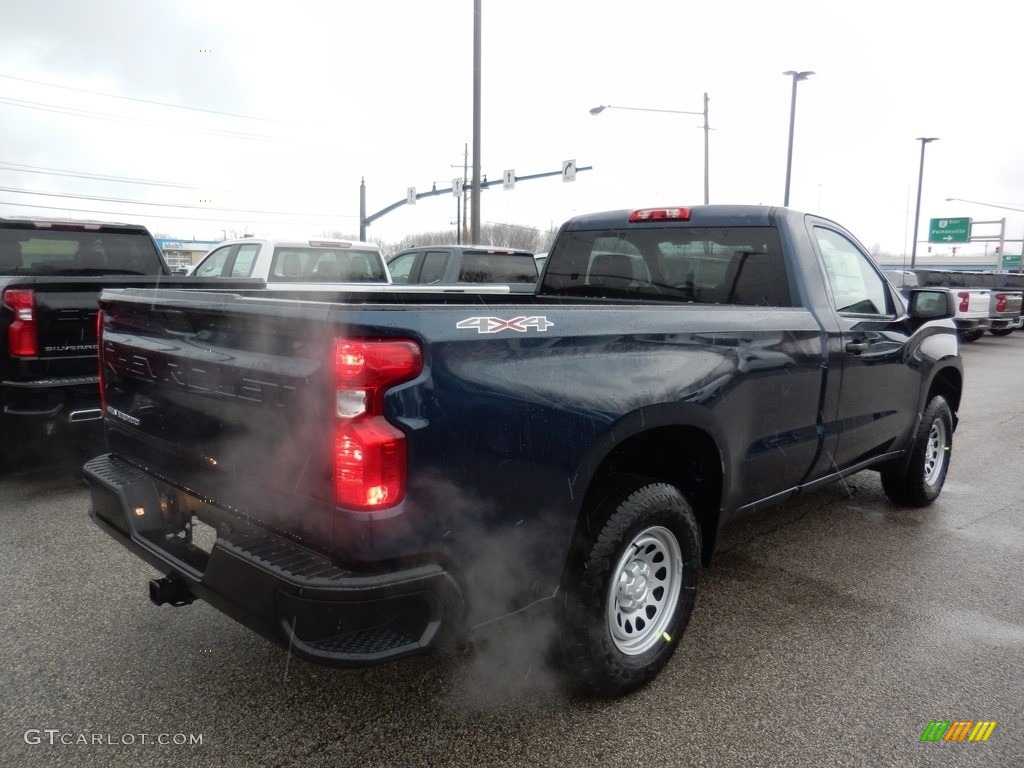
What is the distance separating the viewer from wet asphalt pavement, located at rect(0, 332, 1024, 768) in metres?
2.55

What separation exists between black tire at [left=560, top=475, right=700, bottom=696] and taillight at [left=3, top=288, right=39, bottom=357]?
3.98 metres

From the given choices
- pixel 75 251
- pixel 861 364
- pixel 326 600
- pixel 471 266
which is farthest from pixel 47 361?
pixel 471 266

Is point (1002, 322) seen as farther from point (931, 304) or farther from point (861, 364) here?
point (861, 364)

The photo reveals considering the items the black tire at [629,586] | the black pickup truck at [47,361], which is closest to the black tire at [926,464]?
the black tire at [629,586]

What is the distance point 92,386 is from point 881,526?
5.19 m

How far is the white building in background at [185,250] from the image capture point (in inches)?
2746

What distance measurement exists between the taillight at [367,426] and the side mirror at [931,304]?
3.75 m

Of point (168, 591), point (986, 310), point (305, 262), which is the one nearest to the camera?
point (168, 591)

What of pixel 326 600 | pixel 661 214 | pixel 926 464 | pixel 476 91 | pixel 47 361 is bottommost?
pixel 926 464

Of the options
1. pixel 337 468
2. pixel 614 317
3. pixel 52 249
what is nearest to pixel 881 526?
pixel 614 317

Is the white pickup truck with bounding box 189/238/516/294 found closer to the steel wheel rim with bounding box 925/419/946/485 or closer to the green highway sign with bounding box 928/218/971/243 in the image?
the steel wheel rim with bounding box 925/419/946/485

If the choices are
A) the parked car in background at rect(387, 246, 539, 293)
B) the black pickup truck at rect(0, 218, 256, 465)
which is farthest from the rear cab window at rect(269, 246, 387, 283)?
the black pickup truck at rect(0, 218, 256, 465)

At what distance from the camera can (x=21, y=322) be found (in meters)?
4.79

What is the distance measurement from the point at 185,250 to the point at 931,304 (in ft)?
246
